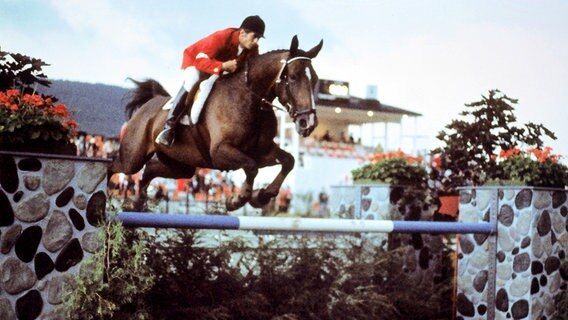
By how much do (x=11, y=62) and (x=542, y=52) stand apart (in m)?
3.78

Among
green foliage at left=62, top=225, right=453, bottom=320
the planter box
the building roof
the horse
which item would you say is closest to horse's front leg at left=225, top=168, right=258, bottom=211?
the horse

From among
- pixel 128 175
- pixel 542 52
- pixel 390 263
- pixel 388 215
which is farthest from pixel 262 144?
pixel 542 52

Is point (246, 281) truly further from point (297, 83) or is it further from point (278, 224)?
point (297, 83)

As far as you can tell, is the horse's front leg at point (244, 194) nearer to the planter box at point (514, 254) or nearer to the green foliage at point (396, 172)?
the planter box at point (514, 254)

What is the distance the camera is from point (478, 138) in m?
5.81

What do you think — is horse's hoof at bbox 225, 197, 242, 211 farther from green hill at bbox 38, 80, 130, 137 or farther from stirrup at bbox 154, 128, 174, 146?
green hill at bbox 38, 80, 130, 137

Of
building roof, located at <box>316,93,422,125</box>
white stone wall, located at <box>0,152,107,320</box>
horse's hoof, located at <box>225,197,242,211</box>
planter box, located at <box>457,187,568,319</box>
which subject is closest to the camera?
white stone wall, located at <box>0,152,107,320</box>

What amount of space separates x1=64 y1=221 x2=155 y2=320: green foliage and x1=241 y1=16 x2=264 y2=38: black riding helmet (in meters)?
1.10

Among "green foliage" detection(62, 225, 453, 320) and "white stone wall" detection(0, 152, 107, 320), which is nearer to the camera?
"white stone wall" detection(0, 152, 107, 320)

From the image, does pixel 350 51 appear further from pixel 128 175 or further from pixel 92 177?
pixel 92 177

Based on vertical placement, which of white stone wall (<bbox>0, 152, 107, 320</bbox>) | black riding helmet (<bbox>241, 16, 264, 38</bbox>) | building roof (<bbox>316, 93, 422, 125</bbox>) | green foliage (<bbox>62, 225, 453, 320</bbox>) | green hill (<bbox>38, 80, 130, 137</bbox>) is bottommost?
green foliage (<bbox>62, 225, 453, 320</bbox>)

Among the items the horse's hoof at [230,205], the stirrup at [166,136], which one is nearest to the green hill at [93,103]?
the stirrup at [166,136]

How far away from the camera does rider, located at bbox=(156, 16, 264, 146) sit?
11.2ft

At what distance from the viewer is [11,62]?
3.46 meters
